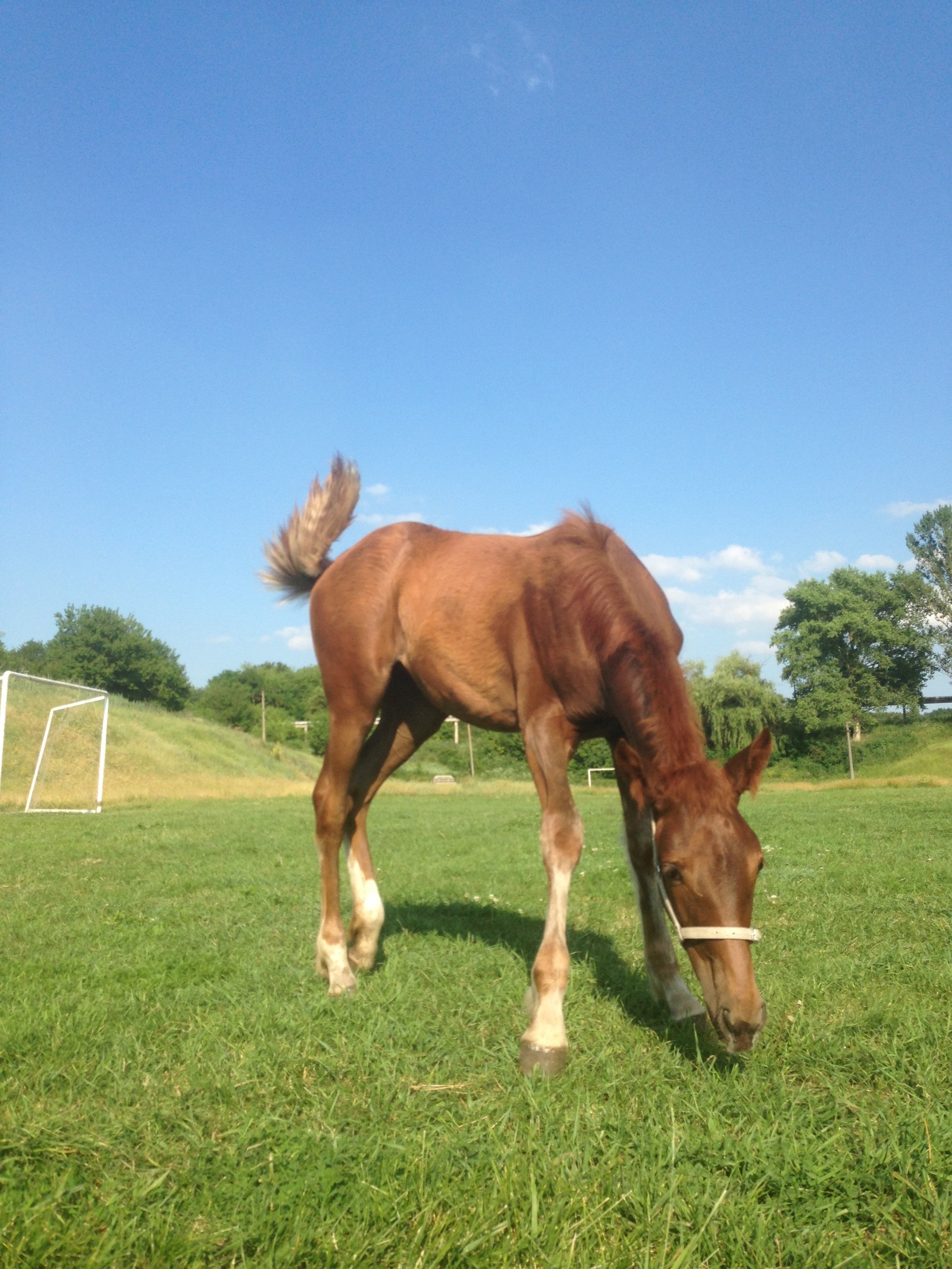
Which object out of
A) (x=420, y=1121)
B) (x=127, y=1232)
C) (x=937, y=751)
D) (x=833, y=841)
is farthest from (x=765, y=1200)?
(x=937, y=751)

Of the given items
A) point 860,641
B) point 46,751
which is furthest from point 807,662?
point 46,751

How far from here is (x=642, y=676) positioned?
130 inches

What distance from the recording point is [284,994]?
3863 millimetres

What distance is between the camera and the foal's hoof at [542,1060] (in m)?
2.92

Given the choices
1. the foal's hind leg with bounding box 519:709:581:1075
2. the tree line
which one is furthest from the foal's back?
the tree line

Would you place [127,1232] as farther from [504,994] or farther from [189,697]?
[189,697]

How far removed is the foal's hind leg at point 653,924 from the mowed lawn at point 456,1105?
4.7 inches

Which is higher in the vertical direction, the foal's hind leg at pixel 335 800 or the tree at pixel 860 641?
the tree at pixel 860 641

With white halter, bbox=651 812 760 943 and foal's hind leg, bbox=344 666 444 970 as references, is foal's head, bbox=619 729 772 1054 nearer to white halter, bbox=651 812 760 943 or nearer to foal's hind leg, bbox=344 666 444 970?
white halter, bbox=651 812 760 943

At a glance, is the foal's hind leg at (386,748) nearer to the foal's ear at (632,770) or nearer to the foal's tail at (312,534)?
the foal's tail at (312,534)

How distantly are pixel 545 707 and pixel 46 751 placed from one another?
63.2ft

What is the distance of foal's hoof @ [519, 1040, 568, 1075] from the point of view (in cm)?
292

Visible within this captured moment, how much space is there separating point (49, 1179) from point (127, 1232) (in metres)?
0.39

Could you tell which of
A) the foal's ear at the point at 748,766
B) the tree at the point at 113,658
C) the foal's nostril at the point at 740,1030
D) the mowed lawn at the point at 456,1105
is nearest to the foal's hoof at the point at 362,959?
the mowed lawn at the point at 456,1105
